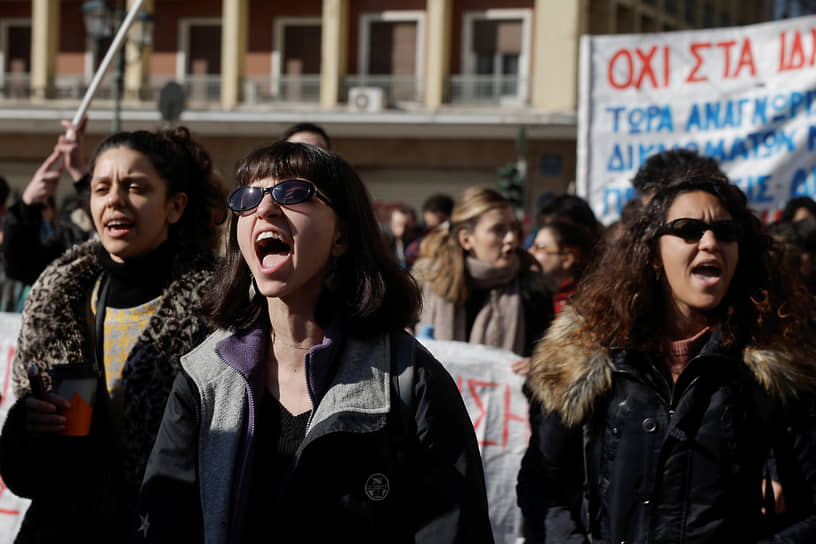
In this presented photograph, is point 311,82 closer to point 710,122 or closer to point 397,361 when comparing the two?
point 710,122

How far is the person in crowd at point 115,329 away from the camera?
9.55 ft

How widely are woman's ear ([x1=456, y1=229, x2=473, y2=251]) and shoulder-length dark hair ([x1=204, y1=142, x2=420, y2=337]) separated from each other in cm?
268

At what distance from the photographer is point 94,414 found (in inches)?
121

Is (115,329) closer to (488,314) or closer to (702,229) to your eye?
(702,229)

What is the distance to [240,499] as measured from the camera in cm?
229

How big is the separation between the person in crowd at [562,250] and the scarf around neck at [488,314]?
1.23 feet

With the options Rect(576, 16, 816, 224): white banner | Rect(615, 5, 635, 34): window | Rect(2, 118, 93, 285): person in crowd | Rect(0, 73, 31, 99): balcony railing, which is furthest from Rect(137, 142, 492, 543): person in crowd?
Rect(0, 73, 31, 99): balcony railing

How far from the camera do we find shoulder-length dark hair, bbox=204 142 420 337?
2.47 metres

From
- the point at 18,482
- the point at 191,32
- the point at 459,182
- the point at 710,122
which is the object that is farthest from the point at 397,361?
the point at 191,32

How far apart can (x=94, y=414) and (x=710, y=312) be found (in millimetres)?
1815

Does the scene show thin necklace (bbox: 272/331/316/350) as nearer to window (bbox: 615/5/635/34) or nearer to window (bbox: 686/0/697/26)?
window (bbox: 615/5/635/34)

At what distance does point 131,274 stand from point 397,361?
1.27 metres

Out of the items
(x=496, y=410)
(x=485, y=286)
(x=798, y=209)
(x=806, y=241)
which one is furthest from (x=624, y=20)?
(x=496, y=410)

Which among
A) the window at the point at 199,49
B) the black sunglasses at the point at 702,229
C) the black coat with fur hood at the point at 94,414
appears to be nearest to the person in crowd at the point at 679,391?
the black sunglasses at the point at 702,229
